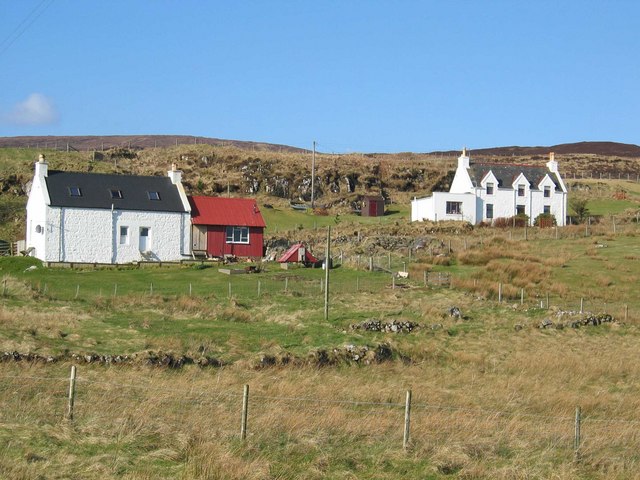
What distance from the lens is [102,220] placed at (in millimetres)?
57469

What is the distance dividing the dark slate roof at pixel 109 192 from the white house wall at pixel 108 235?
1.76ft

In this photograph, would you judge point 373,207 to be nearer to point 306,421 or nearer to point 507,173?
point 507,173

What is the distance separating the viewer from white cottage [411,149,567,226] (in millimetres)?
78062

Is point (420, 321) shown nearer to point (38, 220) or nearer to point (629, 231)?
point (38, 220)

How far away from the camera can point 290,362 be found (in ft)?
90.4

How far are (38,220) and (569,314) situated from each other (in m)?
36.4

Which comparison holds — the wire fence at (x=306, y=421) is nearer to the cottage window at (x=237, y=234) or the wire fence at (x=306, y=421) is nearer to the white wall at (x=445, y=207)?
the cottage window at (x=237, y=234)

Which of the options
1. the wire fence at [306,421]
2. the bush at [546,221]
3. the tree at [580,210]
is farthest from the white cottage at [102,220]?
the tree at [580,210]

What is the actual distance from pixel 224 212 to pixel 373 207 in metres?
→ 28.6

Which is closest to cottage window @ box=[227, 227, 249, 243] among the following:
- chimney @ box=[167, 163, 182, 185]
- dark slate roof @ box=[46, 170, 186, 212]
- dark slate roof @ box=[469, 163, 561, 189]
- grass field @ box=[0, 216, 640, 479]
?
dark slate roof @ box=[46, 170, 186, 212]

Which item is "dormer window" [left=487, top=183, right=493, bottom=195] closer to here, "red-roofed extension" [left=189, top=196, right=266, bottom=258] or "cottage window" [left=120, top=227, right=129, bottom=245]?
"red-roofed extension" [left=189, top=196, right=266, bottom=258]

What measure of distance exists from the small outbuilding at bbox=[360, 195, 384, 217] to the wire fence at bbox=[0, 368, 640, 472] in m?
67.1

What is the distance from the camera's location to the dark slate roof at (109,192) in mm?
57500

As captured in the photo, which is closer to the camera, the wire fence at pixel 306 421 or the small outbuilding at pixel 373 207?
the wire fence at pixel 306 421
